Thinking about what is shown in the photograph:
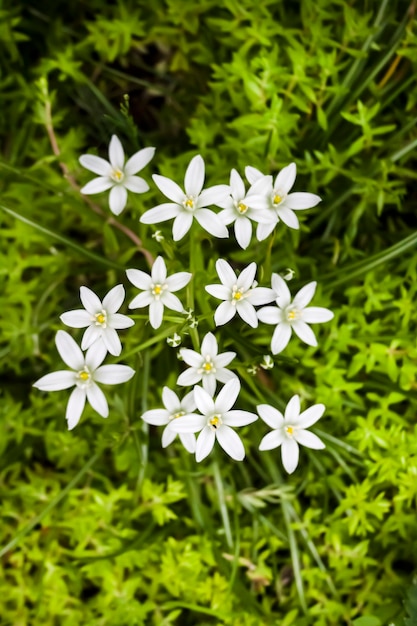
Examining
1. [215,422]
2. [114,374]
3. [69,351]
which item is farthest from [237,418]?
[69,351]

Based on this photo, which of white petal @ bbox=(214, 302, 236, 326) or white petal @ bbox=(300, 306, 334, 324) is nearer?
white petal @ bbox=(214, 302, 236, 326)

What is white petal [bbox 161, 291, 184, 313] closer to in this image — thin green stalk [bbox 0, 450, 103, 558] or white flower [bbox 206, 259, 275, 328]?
white flower [bbox 206, 259, 275, 328]

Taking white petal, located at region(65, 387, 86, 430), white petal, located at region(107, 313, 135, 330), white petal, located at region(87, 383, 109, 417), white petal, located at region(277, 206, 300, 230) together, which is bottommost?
white petal, located at region(65, 387, 86, 430)

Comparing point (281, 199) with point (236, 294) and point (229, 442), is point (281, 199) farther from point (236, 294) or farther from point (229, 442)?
point (229, 442)

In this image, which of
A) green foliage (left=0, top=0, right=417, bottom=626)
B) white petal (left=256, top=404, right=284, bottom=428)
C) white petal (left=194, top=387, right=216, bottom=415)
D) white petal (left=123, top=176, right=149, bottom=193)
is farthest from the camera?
green foliage (left=0, top=0, right=417, bottom=626)

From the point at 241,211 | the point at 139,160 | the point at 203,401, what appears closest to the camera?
the point at 203,401

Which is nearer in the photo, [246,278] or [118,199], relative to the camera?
[246,278]

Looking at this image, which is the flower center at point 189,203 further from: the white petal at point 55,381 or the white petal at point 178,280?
the white petal at point 55,381

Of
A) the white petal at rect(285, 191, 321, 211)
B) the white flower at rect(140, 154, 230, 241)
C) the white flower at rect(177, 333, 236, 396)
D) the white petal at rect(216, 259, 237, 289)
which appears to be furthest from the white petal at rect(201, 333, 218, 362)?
the white petal at rect(285, 191, 321, 211)
